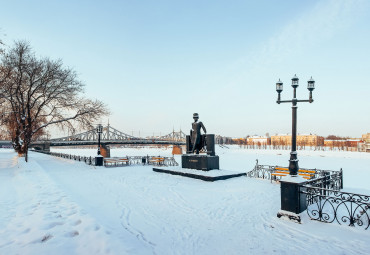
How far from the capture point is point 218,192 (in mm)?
8898

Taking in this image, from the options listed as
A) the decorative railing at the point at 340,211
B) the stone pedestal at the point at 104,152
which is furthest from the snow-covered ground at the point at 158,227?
the stone pedestal at the point at 104,152

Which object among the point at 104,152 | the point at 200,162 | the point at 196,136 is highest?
the point at 196,136

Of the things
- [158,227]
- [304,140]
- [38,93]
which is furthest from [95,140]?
[304,140]

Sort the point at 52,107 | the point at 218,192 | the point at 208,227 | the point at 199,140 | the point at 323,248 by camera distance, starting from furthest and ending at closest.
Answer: the point at 52,107, the point at 199,140, the point at 218,192, the point at 208,227, the point at 323,248

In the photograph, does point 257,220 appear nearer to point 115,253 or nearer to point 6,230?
point 115,253

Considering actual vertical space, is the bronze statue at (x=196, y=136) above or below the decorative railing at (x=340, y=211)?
above

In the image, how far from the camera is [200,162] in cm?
1336

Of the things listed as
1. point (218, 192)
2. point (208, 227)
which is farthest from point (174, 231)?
point (218, 192)

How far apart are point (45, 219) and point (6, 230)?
67cm

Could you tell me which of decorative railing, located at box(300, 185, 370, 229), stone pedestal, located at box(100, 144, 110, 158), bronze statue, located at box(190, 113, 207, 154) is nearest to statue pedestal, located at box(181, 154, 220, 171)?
bronze statue, located at box(190, 113, 207, 154)

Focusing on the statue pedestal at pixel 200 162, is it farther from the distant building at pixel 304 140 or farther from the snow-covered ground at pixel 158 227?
the distant building at pixel 304 140

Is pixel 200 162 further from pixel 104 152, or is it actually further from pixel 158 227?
pixel 104 152

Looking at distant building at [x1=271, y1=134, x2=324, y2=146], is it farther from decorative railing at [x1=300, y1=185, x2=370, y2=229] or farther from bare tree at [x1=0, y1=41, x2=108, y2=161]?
decorative railing at [x1=300, y1=185, x2=370, y2=229]

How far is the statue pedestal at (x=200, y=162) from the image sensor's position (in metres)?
13.0
